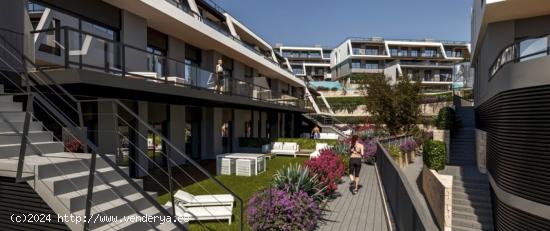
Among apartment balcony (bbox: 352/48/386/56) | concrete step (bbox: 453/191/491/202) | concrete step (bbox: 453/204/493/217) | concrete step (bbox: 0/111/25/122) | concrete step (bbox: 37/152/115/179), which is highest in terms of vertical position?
apartment balcony (bbox: 352/48/386/56)

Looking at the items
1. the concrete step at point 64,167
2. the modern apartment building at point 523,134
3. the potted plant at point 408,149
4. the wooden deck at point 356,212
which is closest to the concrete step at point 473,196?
the modern apartment building at point 523,134

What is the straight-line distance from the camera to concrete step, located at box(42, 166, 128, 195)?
5.32m

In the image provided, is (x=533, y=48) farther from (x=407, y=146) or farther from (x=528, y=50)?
(x=407, y=146)

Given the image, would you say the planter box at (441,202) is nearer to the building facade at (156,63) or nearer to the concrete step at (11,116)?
the building facade at (156,63)

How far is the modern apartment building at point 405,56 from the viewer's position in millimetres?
82938

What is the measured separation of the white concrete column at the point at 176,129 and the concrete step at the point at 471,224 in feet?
41.5

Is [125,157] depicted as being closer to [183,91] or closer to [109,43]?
[183,91]

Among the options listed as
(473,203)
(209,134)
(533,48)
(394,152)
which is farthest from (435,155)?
(209,134)

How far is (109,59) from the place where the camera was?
10055 mm

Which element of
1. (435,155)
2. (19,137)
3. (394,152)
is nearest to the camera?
(19,137)

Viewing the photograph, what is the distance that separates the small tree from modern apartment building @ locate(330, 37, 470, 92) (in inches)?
2135

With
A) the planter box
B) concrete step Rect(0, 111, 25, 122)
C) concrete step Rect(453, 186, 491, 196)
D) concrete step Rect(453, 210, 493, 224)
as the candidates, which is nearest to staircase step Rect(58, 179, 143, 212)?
concrete step Rect(0, 111, 25, 122)

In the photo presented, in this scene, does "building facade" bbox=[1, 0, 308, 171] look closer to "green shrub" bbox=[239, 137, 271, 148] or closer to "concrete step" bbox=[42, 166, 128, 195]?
"green shrub" bbox=[239, 137, 271, 148]

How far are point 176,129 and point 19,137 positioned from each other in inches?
476
